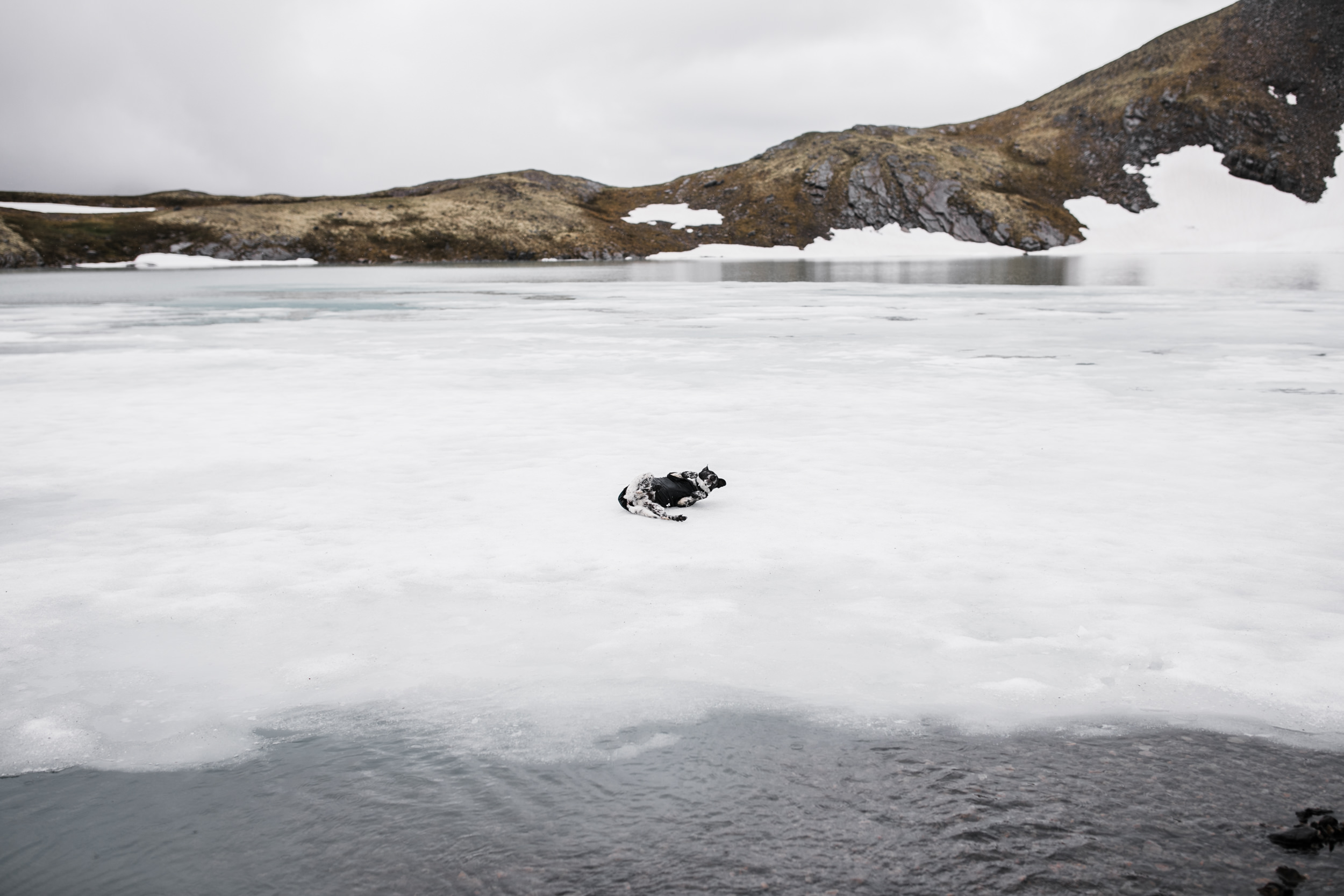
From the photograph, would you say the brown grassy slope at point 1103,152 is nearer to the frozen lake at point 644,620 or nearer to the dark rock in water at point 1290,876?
the frozen lake at point 644,620

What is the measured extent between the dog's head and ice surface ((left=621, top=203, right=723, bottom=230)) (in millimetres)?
136429

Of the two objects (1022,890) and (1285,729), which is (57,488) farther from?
(1285,729)

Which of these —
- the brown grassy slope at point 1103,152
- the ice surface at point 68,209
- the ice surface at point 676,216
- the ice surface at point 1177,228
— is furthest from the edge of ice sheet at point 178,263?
the brown grassy slope at point 1103,152

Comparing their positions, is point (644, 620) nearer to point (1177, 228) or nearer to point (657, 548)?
point (657, 548)

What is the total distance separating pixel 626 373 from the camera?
1429cm

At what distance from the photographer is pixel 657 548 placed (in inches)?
255

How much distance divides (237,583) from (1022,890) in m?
4.98

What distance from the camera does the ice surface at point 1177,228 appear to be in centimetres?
12106

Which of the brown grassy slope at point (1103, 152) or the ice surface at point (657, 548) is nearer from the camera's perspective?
the ice surface at point (657, 548)

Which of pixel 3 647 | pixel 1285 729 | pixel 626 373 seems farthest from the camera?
pixel 626 373

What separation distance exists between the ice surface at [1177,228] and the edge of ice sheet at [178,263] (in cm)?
4754

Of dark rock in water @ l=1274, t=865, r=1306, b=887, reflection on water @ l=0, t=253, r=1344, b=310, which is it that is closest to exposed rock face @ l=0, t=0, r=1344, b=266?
reflection on water @ l=0, t=253, r=1344, b=310

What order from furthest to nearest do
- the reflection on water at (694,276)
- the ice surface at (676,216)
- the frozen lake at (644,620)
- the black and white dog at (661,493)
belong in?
the ice surface at (676,216), the reflection on water at (694,276), the black and white dog at (661,493), the frozen lake at (644,620)

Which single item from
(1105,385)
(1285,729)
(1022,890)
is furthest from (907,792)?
(1105,385)
